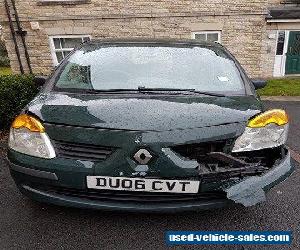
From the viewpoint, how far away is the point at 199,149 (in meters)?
2.12

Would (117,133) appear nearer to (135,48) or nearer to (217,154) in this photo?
(217,154)

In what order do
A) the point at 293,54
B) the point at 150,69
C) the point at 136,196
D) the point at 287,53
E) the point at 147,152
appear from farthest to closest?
1. the point at 293,54
2. the point at 287,53
3. the point at 150,69
4. the point at 136,196
5. the point at 147,152

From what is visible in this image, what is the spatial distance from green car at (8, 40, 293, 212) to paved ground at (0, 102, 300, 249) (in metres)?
0.39

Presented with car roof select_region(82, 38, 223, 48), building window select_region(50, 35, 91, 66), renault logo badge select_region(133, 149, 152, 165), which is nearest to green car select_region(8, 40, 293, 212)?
renault logo badge select_region(133, 149, 152, 165)

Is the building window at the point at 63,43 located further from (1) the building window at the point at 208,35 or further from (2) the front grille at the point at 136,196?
(2) the front grille at the point at 136,196

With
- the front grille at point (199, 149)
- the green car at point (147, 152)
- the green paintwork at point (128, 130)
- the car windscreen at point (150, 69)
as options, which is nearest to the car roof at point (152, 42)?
the car windscreen at point (150, 69)

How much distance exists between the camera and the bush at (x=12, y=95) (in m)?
4.94

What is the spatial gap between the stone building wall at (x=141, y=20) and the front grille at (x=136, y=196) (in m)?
10.8

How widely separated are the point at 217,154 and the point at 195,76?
1097mm

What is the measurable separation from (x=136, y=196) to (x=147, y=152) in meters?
0.34

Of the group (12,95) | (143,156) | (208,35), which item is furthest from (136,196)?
(208,35)

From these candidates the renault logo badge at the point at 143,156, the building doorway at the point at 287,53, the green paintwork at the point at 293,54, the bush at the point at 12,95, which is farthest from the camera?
the green paintwork at the point at 293,54

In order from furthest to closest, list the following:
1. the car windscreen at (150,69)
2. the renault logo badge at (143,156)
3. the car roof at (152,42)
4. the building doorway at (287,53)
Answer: the building doorway at (287,53) < the car roof at (152,42) < the car windscreen at (150,69) < the renault logo badge at (143,156)

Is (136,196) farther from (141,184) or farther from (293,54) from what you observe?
(293,54)
